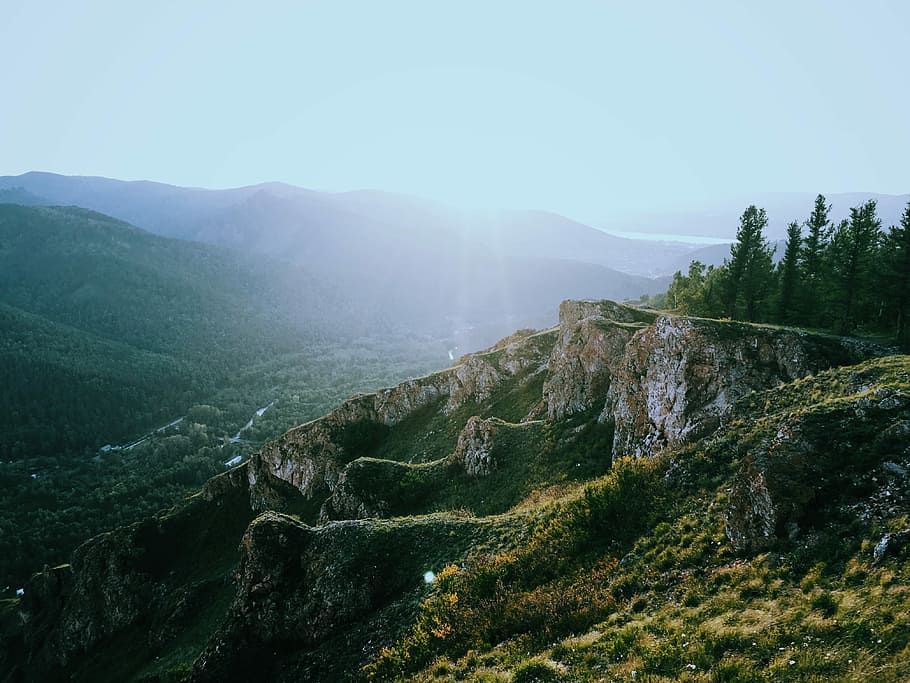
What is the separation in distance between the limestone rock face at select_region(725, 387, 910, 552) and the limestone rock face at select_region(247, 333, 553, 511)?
38.9 metres

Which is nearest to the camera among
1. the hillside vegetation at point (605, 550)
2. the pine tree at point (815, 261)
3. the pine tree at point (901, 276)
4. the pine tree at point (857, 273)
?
the hillside vegetation at point (605, 550)

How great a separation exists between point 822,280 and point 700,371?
138 ft

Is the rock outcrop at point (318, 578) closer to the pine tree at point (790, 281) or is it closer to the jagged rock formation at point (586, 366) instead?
the jagged rock formation at point (586, 366)

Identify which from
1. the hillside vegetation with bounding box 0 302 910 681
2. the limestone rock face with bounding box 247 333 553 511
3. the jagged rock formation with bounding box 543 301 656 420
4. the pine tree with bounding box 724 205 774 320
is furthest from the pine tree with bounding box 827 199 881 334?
the limestone rock face with bounding box 247 333 553 511

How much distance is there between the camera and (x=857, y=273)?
5034 cm

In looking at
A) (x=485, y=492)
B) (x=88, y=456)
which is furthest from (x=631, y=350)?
(x=88, y=456)

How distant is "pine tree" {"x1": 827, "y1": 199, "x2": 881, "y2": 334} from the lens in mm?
50312

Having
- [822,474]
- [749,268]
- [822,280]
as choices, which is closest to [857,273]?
[822,280]

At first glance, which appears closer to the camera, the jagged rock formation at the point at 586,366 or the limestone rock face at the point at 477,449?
the limestone rock face at the point at 477,449

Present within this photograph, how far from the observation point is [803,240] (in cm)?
Answer: 6072

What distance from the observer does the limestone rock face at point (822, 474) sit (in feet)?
50.8

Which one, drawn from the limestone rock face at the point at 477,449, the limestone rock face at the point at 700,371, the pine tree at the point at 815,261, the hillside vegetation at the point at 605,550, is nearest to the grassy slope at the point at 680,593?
the hillside vegetation at the point at 605,550

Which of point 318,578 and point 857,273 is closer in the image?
point 318,578

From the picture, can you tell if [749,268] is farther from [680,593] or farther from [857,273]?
[680,593]
